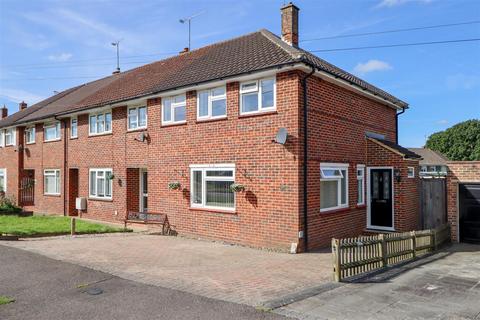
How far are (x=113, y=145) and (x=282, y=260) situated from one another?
32.3 feet

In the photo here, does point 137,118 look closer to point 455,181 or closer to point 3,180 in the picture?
point 455,181

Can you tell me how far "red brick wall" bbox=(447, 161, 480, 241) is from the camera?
12.4 metres

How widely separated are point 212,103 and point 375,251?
662cm

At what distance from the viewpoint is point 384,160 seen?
43.2 feet

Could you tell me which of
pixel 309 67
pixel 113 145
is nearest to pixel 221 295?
pixel 309 67

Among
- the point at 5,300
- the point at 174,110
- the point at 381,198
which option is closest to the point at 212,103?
the point at 174,110

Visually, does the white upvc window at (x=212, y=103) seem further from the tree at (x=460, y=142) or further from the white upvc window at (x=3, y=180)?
the tree at (x=460, y=142)

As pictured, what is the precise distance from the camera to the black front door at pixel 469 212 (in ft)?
40.4

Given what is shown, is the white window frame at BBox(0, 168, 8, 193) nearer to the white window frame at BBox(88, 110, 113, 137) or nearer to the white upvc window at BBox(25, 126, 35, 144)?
the white upvc window at BBox(25, 126, 35, 144)

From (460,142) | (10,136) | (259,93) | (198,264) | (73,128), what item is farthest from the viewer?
(460,142)

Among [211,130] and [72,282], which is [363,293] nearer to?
[72,282]

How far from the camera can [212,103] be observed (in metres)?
12.3

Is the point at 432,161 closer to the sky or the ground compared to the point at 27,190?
closer to the sky

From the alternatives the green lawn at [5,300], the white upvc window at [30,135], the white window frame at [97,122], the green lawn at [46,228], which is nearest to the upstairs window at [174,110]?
the white window frame at [97,122]
